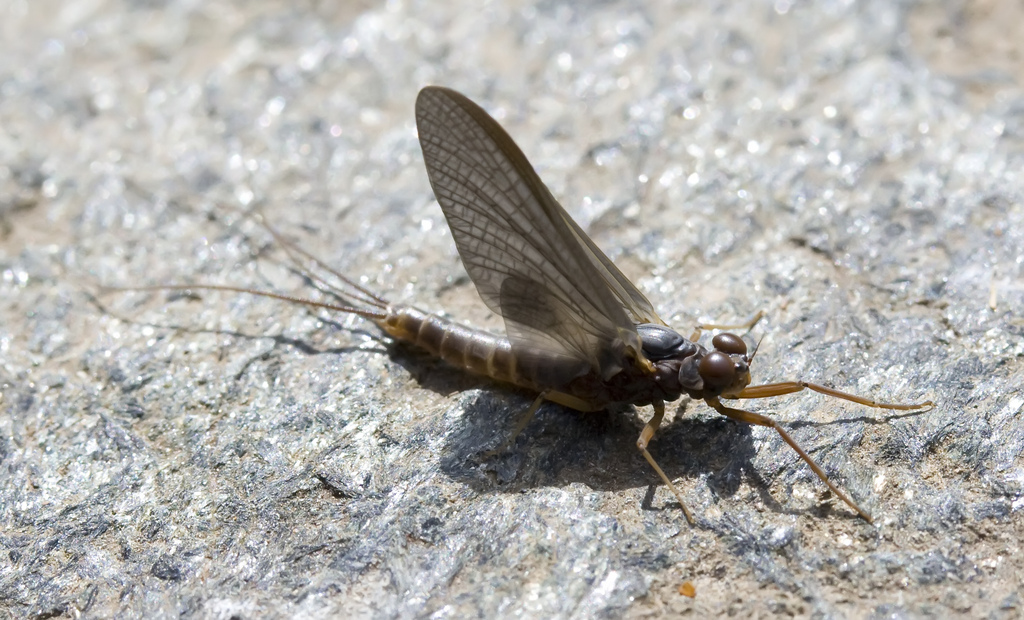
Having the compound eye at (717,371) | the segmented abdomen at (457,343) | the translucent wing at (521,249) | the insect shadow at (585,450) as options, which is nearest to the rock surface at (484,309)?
the insect shadow at (585,450)

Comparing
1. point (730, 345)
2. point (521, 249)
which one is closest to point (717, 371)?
point (730, 345)

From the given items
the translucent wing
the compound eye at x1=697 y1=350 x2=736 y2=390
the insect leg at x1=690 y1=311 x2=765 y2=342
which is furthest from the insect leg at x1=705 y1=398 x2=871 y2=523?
the insect leg at x1=690 y1=311 x2=765 y2=342

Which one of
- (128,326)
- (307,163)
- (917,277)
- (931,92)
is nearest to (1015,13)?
(931,92)

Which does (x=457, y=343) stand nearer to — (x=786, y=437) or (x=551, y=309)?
(x=551, y=309)

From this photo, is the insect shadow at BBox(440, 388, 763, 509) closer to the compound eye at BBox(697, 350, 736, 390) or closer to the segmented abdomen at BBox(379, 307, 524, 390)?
the segmented abdomen at BBox(379, 307, 524, 390)

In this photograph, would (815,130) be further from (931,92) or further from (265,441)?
(265,441)

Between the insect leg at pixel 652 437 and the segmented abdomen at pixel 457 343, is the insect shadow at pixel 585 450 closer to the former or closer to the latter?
the insect leg at pixel 652 437
